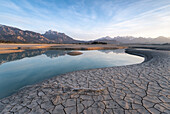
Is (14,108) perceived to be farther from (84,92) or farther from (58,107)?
(84,92)

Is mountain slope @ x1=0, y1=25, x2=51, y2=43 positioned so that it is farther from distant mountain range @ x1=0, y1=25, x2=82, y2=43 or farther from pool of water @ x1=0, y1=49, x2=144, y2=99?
pool of water @ x1=0, y1=49, x2=144, y2=99

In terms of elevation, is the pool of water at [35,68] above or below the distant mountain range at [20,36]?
below

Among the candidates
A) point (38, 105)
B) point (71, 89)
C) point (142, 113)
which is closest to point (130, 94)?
point (142, 113)

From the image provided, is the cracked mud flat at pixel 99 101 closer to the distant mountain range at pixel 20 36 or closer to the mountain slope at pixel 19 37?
the distant mountain range at pixel 20 36

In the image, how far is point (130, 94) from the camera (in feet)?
9.30

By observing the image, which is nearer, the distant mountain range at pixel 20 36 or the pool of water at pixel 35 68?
the pool of water at pixel 35 68

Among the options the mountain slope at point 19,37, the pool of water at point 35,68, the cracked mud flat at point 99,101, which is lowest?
the pool of water at point 35,68

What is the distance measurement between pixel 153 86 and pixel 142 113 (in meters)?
1.92

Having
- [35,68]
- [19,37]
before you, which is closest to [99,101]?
[35,68]

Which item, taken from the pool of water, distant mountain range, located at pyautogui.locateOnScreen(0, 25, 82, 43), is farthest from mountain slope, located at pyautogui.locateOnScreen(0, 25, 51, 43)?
the pool of water

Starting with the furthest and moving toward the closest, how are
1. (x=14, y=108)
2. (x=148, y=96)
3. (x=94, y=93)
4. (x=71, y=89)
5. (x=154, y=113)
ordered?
(x=71, y=89)
(x=94, y=93)
(x=148, y=96)
(x=14, y=108)
(x=154, y=113)

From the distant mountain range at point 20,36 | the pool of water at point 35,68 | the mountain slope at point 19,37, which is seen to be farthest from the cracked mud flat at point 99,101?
the mountain slope at point 19,37

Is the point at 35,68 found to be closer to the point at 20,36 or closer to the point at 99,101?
the point at 99,101

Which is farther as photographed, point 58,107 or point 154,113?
point 58,107
